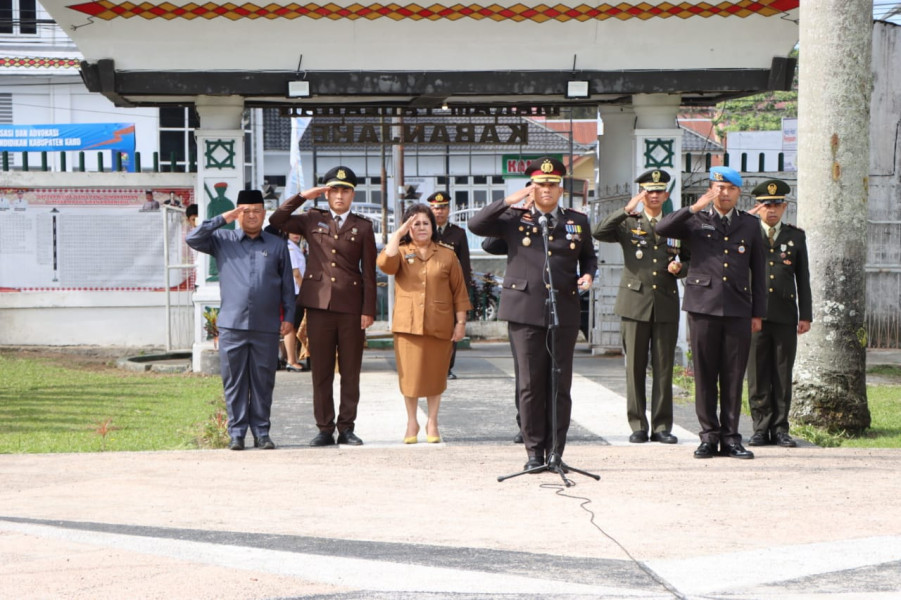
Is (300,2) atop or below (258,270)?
atop

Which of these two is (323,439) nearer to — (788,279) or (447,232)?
(447,232)

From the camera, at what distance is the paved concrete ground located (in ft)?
19.9

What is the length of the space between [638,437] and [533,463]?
6.13 feet

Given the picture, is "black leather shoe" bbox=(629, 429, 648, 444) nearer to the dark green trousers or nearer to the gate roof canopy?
the dark green trousers

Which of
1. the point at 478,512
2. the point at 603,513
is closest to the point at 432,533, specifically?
the point at 478,512

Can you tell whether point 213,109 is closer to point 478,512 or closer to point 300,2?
point 300,2

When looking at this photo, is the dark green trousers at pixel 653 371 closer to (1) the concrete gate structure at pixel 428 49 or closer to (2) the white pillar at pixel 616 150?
(1) the concrete gate structure at pixel 428 49

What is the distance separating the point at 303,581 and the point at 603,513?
2.14 meters

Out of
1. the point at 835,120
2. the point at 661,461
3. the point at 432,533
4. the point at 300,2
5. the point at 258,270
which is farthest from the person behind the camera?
the point at 300,2

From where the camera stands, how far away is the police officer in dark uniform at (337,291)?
10523 millimetres

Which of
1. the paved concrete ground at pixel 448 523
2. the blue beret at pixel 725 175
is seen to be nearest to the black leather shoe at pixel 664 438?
the paved concrete ground at pixel 448 523

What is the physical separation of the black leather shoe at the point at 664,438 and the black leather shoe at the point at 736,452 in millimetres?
773

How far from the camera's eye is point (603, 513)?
7645mm

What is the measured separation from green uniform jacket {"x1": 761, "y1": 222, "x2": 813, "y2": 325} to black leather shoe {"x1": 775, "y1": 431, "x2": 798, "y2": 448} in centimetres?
85
